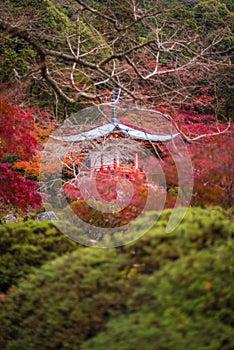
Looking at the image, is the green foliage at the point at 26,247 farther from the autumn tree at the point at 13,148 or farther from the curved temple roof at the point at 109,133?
the curved temple roof at the point at 109,133

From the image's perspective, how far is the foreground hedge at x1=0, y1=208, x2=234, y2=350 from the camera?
120 inches

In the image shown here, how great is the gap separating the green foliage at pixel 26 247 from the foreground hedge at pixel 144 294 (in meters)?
0.31

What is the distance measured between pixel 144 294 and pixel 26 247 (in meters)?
1.50

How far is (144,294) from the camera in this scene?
3.16 meters

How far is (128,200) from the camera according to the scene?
6609 millimetres

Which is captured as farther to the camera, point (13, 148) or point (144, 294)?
point (13, 148)

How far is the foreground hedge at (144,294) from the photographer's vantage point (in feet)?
9.97

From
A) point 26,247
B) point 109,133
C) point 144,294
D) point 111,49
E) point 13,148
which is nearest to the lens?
point 144,294

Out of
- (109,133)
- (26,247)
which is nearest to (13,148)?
(26,247)

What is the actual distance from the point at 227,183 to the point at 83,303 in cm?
237

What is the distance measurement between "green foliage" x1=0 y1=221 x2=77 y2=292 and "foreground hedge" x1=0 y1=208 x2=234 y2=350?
31 cm

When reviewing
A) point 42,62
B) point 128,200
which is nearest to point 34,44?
point 42,62

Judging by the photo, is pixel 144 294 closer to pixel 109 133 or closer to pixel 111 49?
pixel 111 49

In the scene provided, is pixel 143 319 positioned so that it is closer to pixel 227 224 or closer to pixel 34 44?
pixel 227 224
